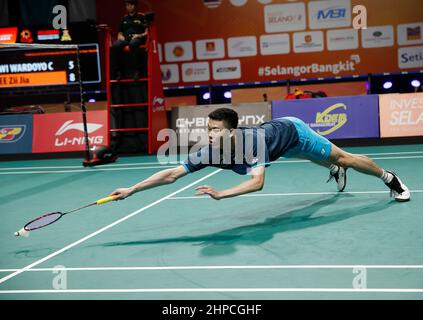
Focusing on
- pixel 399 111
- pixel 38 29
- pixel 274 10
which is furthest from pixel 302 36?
pixel 38 29

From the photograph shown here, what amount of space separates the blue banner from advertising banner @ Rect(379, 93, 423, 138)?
24.3 feet

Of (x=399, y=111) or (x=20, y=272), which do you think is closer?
(x=20, y=272)

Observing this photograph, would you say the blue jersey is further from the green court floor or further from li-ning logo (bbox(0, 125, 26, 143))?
li-ning logo (bbox(0, 125, 26, 143))

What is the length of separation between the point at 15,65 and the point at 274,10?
7106mm

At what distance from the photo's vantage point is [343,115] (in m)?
11.7

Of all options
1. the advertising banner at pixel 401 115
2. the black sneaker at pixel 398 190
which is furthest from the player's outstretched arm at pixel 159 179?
the advertising banner at pixel 401 115

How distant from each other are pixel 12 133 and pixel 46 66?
312 cm

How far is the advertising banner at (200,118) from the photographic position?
12156 mm

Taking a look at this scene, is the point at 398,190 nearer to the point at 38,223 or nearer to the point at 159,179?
the point at 159,179

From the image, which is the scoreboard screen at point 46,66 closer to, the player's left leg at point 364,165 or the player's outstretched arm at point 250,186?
the player's left leg at point 364,165

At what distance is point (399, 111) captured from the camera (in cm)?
1138

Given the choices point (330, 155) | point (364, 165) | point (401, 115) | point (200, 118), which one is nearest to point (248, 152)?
point (330, 155)

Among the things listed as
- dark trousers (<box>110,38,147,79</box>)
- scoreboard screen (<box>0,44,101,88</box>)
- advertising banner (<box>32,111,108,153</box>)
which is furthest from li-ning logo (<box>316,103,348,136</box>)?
scoreboard screen (<box>0,44,101,88</box>)

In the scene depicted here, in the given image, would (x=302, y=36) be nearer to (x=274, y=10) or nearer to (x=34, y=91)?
(x=274, y=10)
